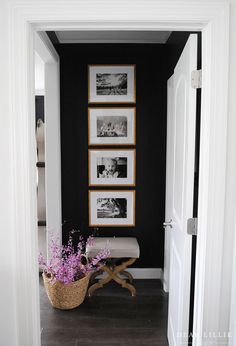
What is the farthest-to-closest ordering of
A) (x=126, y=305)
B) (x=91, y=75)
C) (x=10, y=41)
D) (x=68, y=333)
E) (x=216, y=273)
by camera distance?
(x=91, y=75), (x=126, y=305), (x=68, y=333), (x=216, y=273), (x=10, y=41)

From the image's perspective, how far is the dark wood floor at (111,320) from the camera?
2.47m

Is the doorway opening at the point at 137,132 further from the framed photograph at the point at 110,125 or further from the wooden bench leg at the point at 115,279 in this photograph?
the wooden bench leg at the point at 115,279

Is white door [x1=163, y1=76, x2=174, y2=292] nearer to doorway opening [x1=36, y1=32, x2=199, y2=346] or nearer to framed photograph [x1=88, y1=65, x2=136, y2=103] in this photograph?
doorway opening [x1=36, y1=32, x2=199, y2=346]

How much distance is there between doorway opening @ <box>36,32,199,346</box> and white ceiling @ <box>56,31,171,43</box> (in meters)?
0.04

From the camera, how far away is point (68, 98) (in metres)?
3.36

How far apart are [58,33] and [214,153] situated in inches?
91.2

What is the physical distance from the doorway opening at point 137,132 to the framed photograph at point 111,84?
0.20 feet

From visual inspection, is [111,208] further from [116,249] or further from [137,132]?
[137,132]

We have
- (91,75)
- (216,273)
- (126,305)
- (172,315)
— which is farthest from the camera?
(91,75)

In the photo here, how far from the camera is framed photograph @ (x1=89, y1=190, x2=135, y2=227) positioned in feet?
11.3

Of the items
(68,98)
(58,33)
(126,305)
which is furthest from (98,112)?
(126,305)

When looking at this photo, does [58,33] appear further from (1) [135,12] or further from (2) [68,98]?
(1) [135,12]

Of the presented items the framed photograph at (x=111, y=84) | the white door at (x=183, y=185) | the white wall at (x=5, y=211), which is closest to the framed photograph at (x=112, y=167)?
the framed photograph at (x=111, y=84)

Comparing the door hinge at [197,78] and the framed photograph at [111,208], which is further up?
the door hinge at [197,78]
